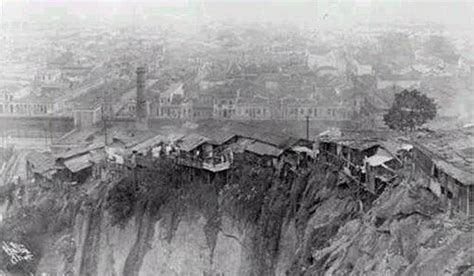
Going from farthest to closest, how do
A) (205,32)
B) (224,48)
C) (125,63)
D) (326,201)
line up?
(205,32)
(224,48)
(125,63)
(326,201)

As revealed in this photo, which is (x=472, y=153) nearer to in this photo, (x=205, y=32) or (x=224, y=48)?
(x=224, y=48)

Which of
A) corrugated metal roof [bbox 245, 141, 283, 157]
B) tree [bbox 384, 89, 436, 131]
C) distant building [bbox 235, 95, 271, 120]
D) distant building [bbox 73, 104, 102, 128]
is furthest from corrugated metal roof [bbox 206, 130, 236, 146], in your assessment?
distant building [bbox 73, 104, 102, 128]

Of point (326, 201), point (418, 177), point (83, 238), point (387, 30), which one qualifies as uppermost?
point (387, 30)

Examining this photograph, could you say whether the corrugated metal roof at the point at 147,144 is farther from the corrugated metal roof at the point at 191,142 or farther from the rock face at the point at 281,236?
the rock face at the point at 281,236

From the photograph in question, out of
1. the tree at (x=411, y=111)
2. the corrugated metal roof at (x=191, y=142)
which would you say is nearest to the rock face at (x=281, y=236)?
the corrugated metal roof at (x=191, y=142)

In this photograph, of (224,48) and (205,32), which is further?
(205,32)

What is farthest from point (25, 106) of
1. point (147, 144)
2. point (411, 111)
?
point (411, 111)

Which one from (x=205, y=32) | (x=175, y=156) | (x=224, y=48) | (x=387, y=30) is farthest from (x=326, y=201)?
(x=205, y=32)
